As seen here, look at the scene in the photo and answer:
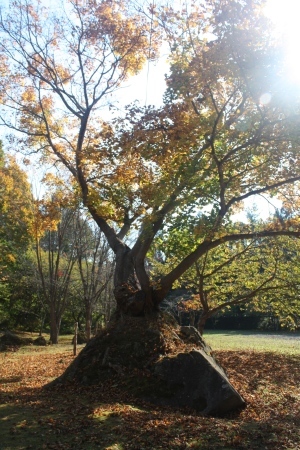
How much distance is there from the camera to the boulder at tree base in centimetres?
777

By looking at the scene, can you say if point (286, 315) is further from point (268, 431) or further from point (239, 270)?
point (268, 431)

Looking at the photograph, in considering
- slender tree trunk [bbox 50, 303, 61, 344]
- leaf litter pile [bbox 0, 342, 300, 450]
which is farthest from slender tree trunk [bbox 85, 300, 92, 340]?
leaf litter pile [bbox 0, 342, 300, 450]

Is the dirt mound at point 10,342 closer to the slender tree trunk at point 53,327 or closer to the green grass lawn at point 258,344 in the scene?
the slender tree trunk at point 53,327

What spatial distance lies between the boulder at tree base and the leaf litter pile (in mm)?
266

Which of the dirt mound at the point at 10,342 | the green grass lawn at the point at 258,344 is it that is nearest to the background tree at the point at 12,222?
the dirt mound at the point at 10,342

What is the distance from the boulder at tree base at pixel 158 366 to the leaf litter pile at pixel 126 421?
27 cm

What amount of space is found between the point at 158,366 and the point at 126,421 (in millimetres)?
2331

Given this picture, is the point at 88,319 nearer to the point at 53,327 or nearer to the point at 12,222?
the point at 53,327

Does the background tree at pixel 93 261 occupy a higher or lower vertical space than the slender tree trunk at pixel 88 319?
higher

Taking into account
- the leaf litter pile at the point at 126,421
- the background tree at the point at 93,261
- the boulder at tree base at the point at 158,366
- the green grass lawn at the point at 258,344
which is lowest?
the leaf litter pile at the point at 126,421

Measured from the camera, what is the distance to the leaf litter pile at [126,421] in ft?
18.0

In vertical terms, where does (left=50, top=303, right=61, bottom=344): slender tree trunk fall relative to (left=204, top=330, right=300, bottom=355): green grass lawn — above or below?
above

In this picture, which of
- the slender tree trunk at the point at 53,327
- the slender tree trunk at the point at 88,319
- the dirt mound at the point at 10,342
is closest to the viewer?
the dirt mound at the point at 10,342

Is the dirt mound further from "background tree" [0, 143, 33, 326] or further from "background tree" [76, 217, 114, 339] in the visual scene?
"background tree" [0, 143, 33, 326]
